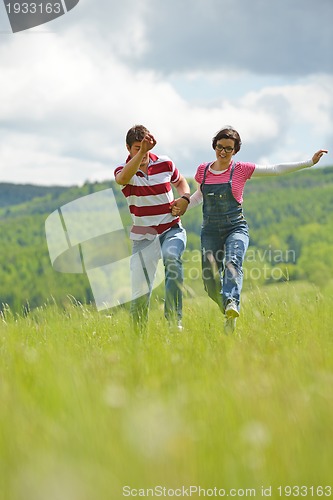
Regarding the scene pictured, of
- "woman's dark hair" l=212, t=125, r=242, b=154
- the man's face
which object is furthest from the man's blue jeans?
"woman's dark hair" l=212, t=125, r=242, b=154

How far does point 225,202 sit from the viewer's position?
6.80 metres

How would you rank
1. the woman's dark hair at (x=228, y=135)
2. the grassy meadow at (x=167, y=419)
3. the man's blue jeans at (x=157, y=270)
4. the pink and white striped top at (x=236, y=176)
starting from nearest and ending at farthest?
the grassy meadow at (x=167, y=419) < the man's blue jeans at (x=157, y=270) < the woman's dark hair at (x=228, y=135) < the pink and white striped top at (x=236, y=176)

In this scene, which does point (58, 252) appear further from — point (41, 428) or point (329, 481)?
point (329, 481)

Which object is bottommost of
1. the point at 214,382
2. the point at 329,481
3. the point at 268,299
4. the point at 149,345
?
the point at 268,299

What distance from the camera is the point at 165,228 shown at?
6770 mm

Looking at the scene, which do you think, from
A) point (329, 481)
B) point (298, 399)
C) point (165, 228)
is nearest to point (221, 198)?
point (165, 228)

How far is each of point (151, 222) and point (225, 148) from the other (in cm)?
98

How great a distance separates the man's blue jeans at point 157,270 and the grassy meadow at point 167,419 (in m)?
1.37

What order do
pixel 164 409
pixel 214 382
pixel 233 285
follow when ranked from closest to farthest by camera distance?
pixel 164 409 < pixel 214 382 < pixel 233 285

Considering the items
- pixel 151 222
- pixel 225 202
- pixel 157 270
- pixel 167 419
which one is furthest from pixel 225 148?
pixel 167 419

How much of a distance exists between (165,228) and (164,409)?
4050mm

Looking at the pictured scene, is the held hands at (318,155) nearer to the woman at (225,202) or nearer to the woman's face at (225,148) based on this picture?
the woman at (225,202)

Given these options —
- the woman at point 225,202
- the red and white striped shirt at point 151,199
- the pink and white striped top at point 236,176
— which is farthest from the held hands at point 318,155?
the red and white striped shirt at point 151,199

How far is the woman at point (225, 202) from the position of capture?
6.68m
